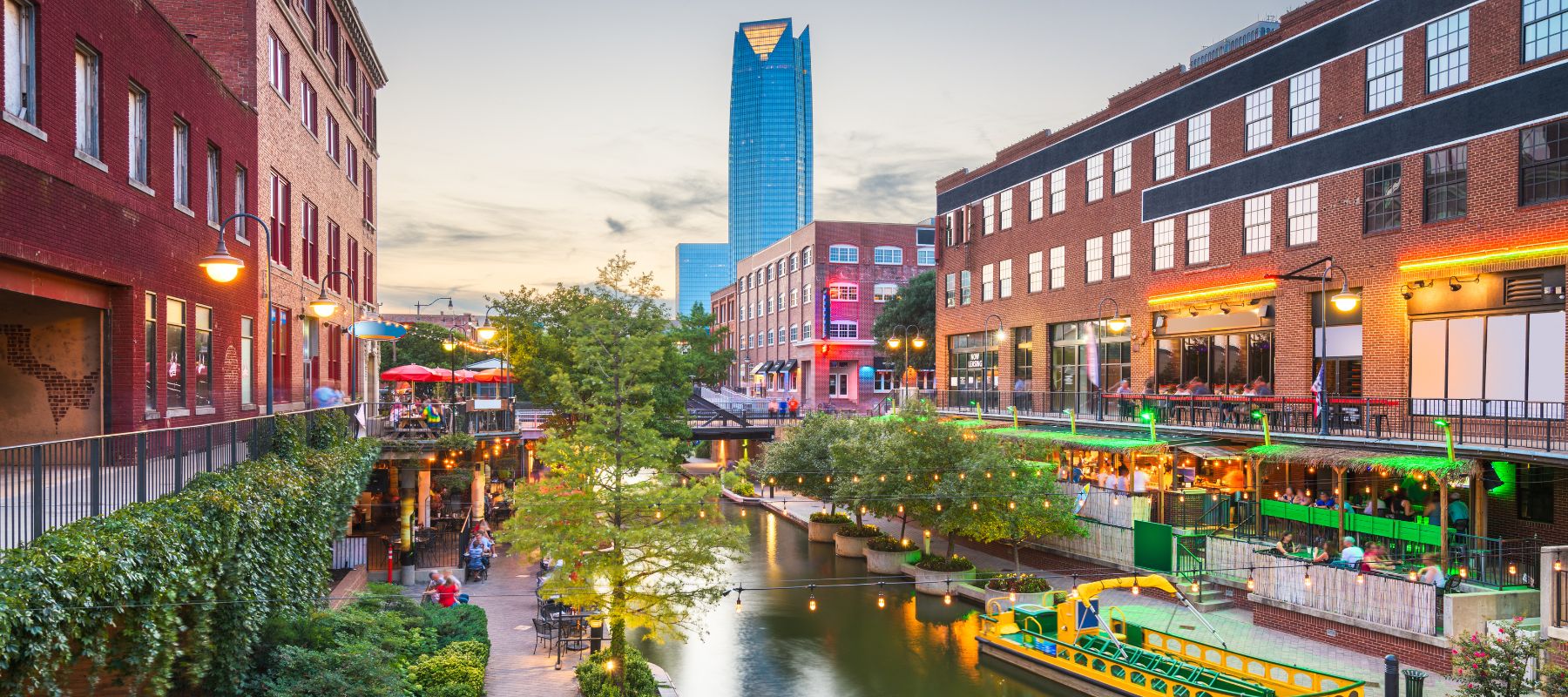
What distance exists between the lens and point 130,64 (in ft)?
52.9

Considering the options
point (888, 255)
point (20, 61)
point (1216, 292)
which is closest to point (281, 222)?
point (20, 61)

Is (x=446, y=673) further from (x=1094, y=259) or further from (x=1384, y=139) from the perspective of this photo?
(x=1094, y=259)

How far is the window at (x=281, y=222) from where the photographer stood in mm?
26469

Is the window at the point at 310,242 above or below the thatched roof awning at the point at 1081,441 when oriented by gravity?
above

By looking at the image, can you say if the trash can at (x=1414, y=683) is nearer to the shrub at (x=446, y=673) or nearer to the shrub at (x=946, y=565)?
Result: the shrub at (x=946, y=565)

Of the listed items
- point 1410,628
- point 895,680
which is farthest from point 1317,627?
point 895,680

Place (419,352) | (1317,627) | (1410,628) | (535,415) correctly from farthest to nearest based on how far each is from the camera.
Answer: (419,352)
(535,415)
(1317,627)
(1410,628)

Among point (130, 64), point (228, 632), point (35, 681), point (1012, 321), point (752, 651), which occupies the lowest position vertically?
point (752, 651)

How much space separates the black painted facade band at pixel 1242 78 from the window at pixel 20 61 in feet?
102

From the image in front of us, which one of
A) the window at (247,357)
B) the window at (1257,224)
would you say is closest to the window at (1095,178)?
the window at (1257,224)

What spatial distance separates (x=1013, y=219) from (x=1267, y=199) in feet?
52.3

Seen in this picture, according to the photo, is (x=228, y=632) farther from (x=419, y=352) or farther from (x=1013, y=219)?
(x=419, y=352)

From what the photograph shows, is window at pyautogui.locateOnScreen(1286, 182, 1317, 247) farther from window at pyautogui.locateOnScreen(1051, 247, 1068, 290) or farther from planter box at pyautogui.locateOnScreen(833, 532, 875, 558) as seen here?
planter box at pyautogui.locateOnScreen(833, 532, 875, 558)

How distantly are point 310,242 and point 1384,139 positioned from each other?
32.1 m
